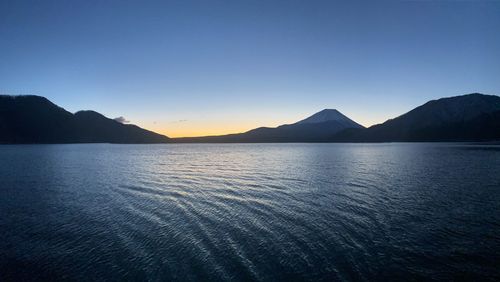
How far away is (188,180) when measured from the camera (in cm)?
4897

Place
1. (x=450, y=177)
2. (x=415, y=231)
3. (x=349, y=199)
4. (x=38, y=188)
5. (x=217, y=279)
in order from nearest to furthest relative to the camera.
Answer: (x=217, y=279) < (x=415, y=231) < (x=349, y=199) < (x=38, y=188) < (x=450, y=177)

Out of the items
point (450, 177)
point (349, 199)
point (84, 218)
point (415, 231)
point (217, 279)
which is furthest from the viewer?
point (450, 177)

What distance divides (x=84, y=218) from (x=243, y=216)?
14797 millimetres

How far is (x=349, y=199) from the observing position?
108 feet

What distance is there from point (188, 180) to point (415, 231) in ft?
119

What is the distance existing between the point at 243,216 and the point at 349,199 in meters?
14.1

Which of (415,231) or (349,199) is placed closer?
(415,231)

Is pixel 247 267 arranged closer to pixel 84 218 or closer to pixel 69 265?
pixel 69 265

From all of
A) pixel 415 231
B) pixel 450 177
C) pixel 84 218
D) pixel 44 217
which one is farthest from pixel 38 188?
pixel 450 177

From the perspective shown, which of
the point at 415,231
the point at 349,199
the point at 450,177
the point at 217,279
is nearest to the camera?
the point at 217,279

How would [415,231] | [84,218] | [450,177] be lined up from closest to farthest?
[415,231], [84,218], [450,177]

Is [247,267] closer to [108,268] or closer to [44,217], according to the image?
[108,268]

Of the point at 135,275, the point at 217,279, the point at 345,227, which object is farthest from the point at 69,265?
the point at 345,227

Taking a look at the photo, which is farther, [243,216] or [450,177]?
[450,177]
